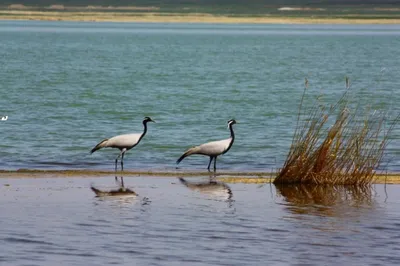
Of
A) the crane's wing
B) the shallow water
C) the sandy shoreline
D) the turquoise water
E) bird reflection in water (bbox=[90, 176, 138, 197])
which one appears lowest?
the shallow water

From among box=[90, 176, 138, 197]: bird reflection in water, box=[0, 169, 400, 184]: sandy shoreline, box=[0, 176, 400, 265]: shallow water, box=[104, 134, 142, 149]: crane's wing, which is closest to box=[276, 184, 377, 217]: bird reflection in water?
box=[0, 176, 400, 265]: shallow water

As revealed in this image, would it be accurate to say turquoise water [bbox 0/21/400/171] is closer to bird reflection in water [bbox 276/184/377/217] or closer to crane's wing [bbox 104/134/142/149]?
crane's wing [bbox 104/134/142/149]

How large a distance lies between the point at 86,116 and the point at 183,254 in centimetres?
2638

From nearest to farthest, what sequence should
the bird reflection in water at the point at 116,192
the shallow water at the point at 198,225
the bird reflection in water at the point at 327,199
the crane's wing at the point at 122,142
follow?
1. the shallow water at the point at 198,225
2. the bird reflection in water at the point at 327,199
3. the bird reflection in water at the point at 116,192
4. the crane's wing at the point at 122,142

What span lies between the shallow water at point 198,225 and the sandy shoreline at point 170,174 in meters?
0.85

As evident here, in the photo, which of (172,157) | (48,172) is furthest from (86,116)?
(48,172)

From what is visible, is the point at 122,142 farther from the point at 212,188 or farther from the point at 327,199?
the point at 327,199

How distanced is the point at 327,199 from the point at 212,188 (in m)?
2.16

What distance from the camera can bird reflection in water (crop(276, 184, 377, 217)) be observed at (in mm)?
15719

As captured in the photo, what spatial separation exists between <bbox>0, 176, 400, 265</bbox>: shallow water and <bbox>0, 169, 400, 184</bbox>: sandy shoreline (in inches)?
33.6

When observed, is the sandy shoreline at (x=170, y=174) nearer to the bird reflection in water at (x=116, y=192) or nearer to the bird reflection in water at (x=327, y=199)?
the bird reflection in water at (x=327, y=199)

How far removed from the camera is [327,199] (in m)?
16.9

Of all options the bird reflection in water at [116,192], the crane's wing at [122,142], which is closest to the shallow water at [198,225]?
the bird reflection in water at [116,192]

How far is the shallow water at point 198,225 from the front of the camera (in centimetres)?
Answer: 1251
